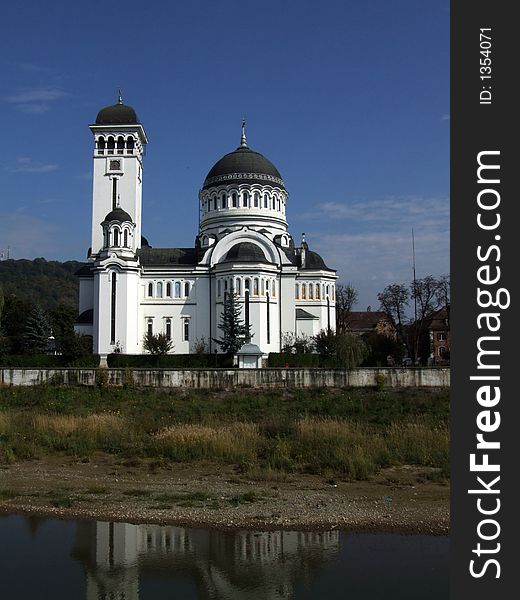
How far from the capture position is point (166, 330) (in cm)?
5003

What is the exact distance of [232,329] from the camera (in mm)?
45250

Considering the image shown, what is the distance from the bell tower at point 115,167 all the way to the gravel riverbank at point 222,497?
116 feet

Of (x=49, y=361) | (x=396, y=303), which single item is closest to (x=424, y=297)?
(x=396, y=303)

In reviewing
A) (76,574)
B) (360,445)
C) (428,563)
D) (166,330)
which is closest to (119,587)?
(76,574)

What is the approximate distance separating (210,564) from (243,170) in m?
46.6

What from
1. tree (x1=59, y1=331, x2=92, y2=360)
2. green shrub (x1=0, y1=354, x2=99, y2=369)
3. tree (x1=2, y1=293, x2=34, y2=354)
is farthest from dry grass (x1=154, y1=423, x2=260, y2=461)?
tree (x1=2, y1=293, x2=34, y2=354)

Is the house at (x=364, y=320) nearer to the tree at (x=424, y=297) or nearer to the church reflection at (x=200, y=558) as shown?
the tree at (x=424, y=297)

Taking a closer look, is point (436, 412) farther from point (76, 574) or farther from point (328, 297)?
point (328, 297)

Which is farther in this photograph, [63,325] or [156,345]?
[63,325]

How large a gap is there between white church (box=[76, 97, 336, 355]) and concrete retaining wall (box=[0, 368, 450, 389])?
1096 cm

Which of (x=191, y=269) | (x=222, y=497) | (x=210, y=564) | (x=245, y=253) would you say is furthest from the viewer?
(x=191, y=269)

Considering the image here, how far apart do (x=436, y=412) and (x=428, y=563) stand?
56.0ft

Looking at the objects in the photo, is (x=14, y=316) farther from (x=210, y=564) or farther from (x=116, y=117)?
(x=210, y=564)

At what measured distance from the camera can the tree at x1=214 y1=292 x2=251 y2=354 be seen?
45281 millimetres
